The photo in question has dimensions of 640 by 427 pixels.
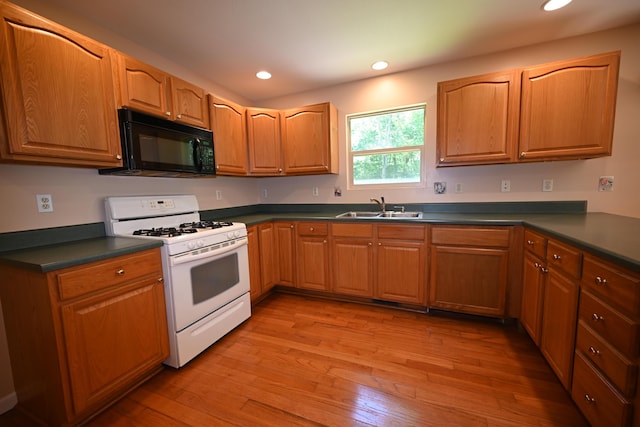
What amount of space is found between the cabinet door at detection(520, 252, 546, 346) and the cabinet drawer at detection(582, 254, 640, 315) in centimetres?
48

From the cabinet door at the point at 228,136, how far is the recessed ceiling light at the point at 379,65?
1.43 m

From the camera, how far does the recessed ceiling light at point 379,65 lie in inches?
99.6

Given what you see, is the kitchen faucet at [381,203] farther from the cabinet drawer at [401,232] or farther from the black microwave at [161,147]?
the black microwave at [161,147]

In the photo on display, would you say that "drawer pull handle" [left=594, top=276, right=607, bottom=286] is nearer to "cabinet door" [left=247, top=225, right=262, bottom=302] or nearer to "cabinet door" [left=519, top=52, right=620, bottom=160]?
"cabinet door" [left=519, top=52, right=620, bottom=160]

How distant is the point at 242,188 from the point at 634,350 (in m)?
3.24

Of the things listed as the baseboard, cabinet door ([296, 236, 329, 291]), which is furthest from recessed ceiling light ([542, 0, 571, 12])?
the baseboard

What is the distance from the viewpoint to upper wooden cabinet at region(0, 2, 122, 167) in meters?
1.24

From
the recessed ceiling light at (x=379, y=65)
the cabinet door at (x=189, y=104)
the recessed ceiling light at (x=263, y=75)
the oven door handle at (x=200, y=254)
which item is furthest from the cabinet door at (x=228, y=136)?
the recessed ceiling light at (x=379, y=65)

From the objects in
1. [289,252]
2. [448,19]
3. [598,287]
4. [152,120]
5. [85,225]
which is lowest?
[289,252]

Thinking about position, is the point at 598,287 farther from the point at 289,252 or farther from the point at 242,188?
the point at 242,188

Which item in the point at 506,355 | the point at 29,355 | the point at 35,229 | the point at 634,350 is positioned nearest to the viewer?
the point at 634,350

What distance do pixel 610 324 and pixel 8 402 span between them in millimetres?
3022

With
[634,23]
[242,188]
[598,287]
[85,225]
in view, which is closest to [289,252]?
[242,188]

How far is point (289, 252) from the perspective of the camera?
2787mm
